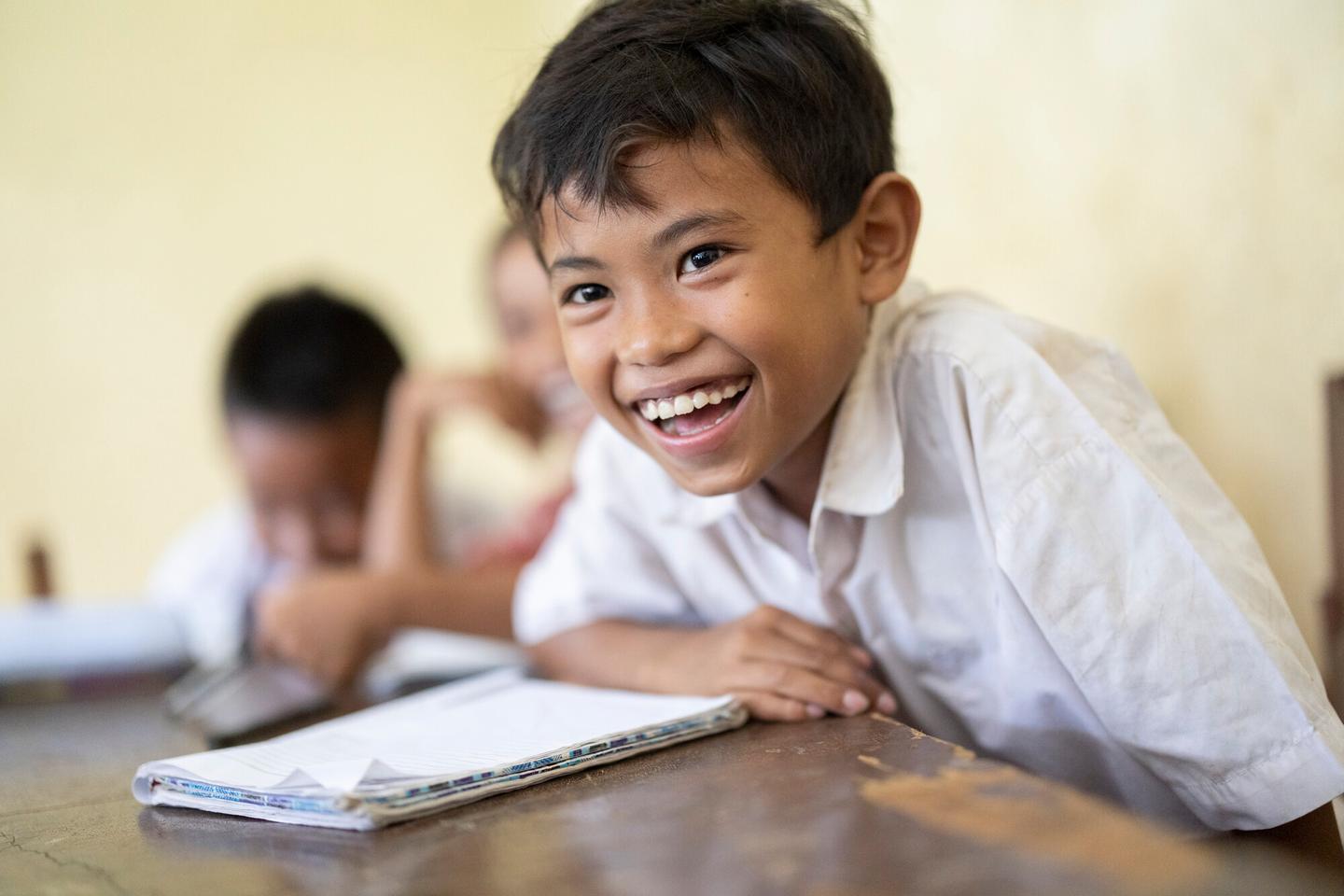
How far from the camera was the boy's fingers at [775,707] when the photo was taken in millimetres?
811

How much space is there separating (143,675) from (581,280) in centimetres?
92

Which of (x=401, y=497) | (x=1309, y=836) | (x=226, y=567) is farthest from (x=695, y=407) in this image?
(x=226, y=567)

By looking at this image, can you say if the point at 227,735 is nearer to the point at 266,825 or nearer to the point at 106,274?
the point at 266,825

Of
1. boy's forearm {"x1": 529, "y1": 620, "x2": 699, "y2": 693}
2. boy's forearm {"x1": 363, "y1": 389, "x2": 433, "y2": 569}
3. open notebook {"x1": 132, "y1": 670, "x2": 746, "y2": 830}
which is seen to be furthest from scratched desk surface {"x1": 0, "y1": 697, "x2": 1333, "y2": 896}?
boy's forearm {"x1": 363, "y1": 389, "x2": 433, "y2": 569}

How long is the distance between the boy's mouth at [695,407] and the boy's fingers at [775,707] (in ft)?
0.64

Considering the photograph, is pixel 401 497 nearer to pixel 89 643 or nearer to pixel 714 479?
pixel 89 643

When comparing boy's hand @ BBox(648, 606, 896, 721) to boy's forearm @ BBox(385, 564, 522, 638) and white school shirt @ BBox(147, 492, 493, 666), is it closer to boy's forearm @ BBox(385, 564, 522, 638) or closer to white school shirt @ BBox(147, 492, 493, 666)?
boy's forearm @ BBox(385, 564, 522, 638)

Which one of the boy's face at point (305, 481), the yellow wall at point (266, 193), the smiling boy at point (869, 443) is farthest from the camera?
the boy's face at point (305, 481)

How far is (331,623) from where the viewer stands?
1328 mm

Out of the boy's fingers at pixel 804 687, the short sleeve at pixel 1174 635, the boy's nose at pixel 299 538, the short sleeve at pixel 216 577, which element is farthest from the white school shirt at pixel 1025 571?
the short sleeve at pixel 216 577

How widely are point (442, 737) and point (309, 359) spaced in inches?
46.3

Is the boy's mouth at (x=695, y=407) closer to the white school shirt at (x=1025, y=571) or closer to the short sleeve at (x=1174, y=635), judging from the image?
the white school shirt at (x=1025, y=571)

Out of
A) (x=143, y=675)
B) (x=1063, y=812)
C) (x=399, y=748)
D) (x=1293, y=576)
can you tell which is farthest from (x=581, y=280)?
(x=143, y=675)

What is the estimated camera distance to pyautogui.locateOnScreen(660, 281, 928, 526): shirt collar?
881 mm
